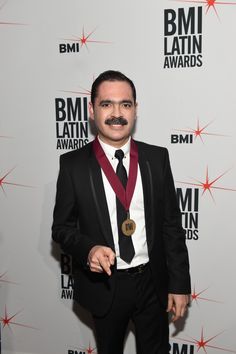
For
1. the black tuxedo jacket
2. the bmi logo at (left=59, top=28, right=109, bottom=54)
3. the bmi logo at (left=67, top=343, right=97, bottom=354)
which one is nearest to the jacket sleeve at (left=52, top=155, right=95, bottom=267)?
the black tuxedo jacket

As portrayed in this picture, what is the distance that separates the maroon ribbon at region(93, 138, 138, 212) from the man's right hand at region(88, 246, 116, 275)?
10.1 inches

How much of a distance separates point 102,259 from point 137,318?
0.48 metres

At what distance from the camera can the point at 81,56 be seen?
175 cm

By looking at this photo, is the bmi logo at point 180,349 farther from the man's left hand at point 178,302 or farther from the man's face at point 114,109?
the man's face at point 114,109

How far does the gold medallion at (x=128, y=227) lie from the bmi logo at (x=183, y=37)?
2.50ft

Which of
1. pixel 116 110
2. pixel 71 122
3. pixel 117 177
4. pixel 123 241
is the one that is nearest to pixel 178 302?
pixel 123 241

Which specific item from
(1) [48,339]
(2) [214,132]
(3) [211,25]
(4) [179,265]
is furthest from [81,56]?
(1) [48,339]

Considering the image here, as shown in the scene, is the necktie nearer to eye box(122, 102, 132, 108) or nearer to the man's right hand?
the man's right hand

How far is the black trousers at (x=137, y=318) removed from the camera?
4.58 ft

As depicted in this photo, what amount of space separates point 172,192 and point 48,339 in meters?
1.19

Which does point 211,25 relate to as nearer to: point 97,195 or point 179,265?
point 97,195

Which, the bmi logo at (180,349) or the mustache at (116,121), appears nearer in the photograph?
the mustache at (116,121)

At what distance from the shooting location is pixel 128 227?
1364mm

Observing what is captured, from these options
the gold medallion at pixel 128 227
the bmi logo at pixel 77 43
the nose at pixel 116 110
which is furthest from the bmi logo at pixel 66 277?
the bmi logo at pixel 77 43
